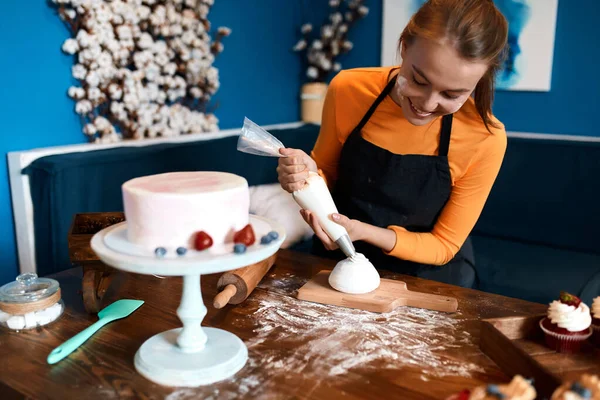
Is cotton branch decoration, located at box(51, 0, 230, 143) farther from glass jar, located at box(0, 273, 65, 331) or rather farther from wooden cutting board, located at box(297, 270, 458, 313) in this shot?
wooden cutting board, located at box(297, 270, 458, 313)

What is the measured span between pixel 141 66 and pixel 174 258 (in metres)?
1.84

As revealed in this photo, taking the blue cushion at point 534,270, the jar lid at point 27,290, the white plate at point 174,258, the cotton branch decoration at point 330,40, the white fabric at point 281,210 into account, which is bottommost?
the blue cushion at point 534,270

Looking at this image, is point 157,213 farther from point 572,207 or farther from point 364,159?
point 572,207

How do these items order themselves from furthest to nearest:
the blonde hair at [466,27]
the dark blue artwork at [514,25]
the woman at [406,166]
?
the dark blue artwork at [514,25], the woman at [406,166], the blonde hair at [466,27]

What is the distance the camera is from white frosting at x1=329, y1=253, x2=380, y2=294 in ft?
4.17

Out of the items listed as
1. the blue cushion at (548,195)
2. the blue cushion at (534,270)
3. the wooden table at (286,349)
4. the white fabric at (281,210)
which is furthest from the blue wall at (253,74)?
the wooden table at (286,349)

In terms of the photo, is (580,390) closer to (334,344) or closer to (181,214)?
(334,344)

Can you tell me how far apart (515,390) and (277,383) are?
387 millimetres

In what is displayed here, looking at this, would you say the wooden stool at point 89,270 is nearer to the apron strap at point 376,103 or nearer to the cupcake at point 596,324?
the apron strap at point 376,103

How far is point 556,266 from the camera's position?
2455 millimetres

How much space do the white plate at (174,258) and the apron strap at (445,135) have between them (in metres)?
0.83

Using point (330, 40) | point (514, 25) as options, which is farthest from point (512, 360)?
point (330, 40)

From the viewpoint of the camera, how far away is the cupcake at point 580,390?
29.7 inches

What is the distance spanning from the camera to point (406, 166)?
1643 mm
